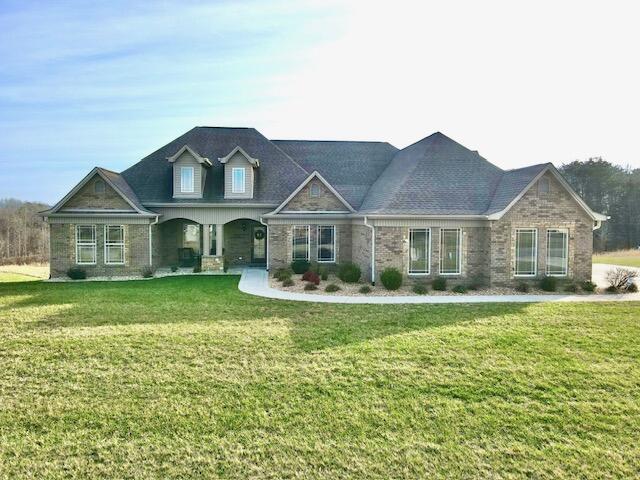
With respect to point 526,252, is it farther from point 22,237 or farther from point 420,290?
point 22,237

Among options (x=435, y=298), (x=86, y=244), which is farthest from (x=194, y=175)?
(x=435, y=298)

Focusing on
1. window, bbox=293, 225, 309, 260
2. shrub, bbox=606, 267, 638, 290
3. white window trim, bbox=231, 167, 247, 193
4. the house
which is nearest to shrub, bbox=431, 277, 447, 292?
the house

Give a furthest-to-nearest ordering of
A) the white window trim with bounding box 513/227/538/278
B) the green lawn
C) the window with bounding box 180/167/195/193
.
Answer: the window with bounding box 180/167/195/193, the white window trim with bounding box 513/227/538/278, the green lawn

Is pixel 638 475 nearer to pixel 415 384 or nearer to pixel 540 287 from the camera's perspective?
pixel 415 384

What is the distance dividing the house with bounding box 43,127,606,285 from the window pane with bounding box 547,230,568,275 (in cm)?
4

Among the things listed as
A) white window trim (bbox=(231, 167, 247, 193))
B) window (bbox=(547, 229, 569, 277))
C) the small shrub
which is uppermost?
white window trim (bbox=(231, 167, 247, 193))

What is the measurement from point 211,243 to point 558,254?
1771 centimetres

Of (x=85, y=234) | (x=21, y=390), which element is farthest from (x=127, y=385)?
(x=85, y=234)

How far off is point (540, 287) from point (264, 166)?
15747mm

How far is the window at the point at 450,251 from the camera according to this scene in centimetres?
1809

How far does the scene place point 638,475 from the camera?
5.40m

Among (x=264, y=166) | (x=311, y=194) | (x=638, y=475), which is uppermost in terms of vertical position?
(x=264, y=166)

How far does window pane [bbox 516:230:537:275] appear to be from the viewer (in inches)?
698

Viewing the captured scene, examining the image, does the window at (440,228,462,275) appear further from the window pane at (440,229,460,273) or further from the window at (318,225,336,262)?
the window at (318,225,336,262)
